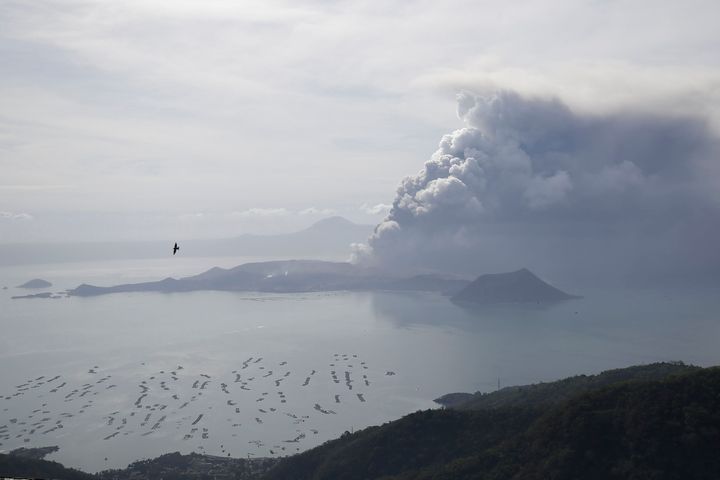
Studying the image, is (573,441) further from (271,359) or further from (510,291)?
(510,291)

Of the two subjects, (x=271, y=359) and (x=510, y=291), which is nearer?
(x=271, y=359)

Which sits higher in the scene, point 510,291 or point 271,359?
point 510,291

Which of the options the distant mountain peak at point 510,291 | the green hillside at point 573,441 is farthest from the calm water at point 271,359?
the green hillside at point 573,441

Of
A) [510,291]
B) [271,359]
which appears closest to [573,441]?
[271,359]

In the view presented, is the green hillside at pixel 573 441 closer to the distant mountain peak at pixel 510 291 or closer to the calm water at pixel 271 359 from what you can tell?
the calm water at pixel 271 359

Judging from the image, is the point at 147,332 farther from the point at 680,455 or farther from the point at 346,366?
the point at 680,455

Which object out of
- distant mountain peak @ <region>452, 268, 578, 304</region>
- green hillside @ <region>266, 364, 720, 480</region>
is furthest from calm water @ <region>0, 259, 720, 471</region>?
green hillside @ <region>266, 364, 720, 480</region>

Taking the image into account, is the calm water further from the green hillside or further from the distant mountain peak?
the green hillside

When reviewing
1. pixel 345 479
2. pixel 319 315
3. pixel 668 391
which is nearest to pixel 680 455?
pixel 668 391
